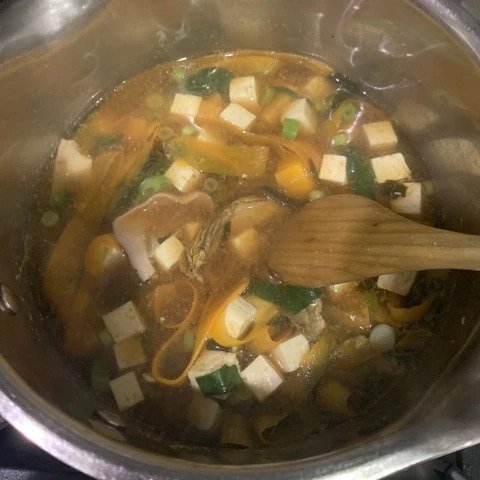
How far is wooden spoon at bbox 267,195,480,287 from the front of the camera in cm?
173

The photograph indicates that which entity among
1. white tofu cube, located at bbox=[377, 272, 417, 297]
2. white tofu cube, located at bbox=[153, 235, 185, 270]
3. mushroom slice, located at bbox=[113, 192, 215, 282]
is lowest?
white tofu cube, located at bbox=[377, 272, 417, 297]

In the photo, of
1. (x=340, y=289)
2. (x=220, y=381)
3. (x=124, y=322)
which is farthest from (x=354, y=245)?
(x=124, y=322)

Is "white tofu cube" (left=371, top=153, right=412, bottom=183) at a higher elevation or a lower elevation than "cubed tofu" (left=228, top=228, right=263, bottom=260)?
lower

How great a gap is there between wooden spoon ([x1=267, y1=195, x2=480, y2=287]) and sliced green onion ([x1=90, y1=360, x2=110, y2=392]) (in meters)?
0.78

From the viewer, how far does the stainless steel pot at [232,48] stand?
143 centimetres

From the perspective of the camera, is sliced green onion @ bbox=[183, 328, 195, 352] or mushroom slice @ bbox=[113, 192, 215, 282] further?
mushroom slice @ bbox=[113, 192, 215, 282]

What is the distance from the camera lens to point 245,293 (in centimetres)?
227

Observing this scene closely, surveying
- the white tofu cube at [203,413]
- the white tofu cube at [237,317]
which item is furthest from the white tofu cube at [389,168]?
the white tofu cube at [203,413]

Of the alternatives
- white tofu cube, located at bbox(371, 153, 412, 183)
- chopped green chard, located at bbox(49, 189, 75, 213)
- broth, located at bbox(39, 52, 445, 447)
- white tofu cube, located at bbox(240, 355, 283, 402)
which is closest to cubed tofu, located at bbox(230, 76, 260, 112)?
broth, located at bbox(39, 52, 445, 447)

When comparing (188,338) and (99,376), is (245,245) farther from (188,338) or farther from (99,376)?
(99,376)

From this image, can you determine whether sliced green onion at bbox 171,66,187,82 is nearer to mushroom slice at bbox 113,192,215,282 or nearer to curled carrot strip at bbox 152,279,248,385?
mushroom slice at bbox 113,192,215,282

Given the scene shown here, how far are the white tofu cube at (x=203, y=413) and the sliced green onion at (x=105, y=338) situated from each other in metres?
0.42

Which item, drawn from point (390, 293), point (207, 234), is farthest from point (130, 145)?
point (390, 293)

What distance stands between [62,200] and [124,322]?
0.65 m
